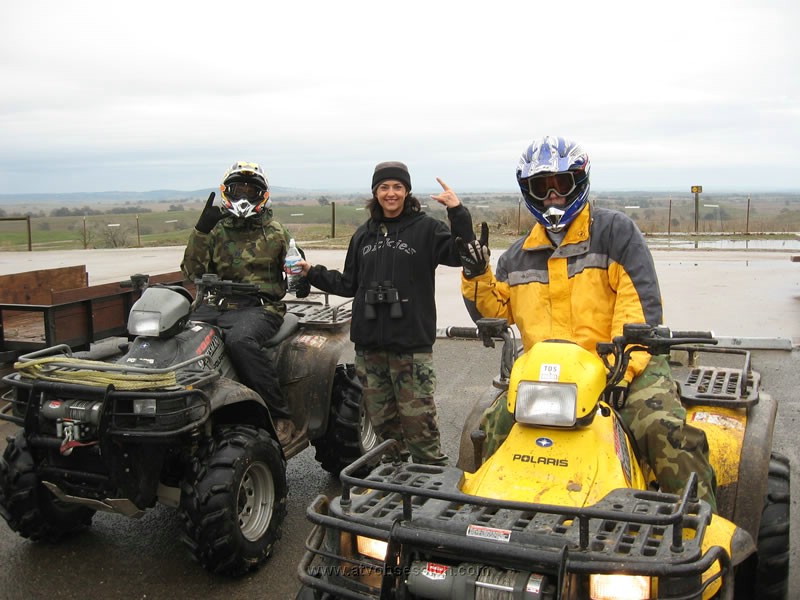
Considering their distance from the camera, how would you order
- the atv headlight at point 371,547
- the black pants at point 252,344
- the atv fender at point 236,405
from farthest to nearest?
the black pants at point 252,344 → the atv fender at point 236,405 → the atv headlight at point 371,547

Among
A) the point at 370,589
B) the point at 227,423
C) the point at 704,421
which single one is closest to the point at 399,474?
the point at 370,589

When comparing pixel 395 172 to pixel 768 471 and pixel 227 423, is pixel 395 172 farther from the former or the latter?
pixel 768 471

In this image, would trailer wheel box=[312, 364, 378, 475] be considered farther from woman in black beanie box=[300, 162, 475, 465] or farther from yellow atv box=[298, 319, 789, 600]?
yellow atv box=[298, 319, 789, 600]

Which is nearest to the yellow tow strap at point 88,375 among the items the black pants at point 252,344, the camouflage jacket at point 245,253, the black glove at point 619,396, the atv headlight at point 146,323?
the atv headlight at point 146,323

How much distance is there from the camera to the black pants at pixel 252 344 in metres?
5.33

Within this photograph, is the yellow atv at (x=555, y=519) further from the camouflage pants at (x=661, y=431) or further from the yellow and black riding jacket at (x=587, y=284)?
the yellow and black riding jacket at (x=587, y=284)

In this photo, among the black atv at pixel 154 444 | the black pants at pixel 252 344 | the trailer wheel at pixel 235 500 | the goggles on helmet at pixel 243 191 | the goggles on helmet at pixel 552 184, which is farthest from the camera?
the goggles on helmet at pixel 243 191

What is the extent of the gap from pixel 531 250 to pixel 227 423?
7.26 ft

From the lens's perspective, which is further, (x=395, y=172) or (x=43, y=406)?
(x=395, y=172)

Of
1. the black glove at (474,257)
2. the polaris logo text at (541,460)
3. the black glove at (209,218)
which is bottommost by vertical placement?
the polaris logo text at (541,460)

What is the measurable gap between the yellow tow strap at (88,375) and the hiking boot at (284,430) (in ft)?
4.22

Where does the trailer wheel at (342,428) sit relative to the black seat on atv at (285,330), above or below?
below

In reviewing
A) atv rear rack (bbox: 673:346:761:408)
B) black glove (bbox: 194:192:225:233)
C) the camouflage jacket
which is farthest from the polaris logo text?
black glove (bbox: 194:192:225:233)

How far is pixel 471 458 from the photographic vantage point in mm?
4105
